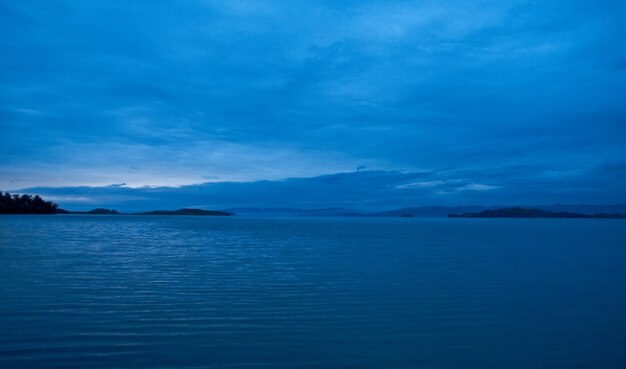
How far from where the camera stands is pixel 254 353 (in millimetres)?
11680

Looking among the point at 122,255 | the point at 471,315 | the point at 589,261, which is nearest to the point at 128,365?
the point at 471,315

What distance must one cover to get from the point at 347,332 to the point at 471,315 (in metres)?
5.38

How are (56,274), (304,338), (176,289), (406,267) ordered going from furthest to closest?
(406,267)
(56,274)
(176,289)
(304,338)

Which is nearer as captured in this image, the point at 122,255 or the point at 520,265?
the point at 520,265

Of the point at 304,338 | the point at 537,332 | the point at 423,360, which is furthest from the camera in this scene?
the point at 537,332

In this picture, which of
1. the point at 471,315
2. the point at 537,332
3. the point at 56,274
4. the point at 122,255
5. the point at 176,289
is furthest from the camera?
the point at 122,255

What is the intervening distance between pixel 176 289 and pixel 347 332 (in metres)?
9.94

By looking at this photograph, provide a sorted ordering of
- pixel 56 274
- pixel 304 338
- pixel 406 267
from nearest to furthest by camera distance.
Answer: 1. pixel 304 338
2. pixel 56 274
3. pixel 406 267

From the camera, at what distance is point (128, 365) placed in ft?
34.9

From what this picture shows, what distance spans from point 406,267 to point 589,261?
53.9 feet

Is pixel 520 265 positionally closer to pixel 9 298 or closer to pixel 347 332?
pixel 347 332

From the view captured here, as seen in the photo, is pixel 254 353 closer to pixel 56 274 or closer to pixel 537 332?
pixel 537 332

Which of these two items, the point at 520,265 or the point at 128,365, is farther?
the point at 520,265

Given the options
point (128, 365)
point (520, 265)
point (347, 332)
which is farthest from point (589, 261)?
point (128, 365)
